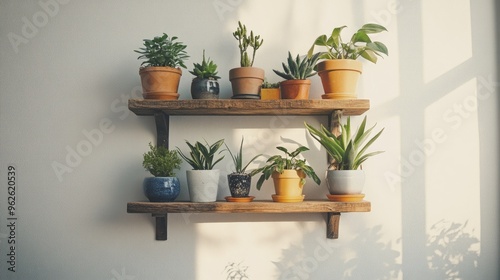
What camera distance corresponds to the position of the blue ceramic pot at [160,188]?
2.04 m

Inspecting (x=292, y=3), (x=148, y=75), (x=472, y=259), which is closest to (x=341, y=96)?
(x=292, y=3)

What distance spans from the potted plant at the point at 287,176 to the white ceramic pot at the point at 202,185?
0.23 metres

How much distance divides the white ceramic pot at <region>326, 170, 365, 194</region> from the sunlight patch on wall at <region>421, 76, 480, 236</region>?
1.71ft

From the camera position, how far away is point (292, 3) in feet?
7.82

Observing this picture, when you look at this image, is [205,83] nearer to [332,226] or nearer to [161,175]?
[161,175]

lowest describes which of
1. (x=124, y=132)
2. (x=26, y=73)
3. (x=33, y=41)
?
(x=124, y=132)

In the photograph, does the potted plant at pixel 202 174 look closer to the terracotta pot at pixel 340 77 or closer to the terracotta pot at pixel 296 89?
the terracotta pot at pixel 296 89

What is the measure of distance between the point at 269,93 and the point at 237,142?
36 cm

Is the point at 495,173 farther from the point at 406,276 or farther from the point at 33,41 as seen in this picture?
the point at 33,41

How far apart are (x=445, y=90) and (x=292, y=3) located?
1024 mm

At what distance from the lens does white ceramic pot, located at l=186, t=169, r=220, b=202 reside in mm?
2061

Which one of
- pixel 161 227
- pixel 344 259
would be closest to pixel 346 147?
pixel 344 259

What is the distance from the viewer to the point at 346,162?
2068mm

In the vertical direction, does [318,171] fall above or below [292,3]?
below
